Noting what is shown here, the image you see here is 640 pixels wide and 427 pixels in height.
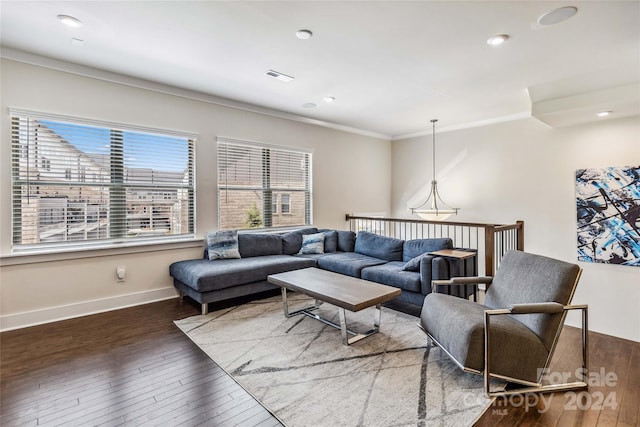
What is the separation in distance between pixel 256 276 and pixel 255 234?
1.00m

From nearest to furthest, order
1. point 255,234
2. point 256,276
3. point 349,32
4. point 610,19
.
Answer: point 610,19
point 349,32
point 256,276
point 255,234

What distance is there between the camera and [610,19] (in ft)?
8.25

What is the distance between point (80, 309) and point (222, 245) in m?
1.73

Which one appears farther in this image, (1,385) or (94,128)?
(94,128)

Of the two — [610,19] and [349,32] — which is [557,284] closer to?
[610,19]

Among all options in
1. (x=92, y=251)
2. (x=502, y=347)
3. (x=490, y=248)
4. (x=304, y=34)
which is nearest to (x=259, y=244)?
(x=92, y=251)

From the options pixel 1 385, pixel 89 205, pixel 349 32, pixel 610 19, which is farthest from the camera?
pixel 89 205

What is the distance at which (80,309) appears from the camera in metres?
3.58

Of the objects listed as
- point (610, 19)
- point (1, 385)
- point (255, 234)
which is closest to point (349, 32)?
point (610, 19)

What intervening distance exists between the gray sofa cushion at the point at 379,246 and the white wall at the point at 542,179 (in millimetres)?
2274

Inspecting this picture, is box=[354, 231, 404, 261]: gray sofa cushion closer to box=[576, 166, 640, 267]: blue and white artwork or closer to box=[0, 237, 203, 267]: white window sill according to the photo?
box=[0, 237, 203, 267]: white window sill

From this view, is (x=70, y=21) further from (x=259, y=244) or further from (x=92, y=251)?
(x=259, y=244)

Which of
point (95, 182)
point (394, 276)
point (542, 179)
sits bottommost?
point (394, 276)

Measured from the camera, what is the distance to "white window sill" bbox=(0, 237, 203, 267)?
10.6ft
